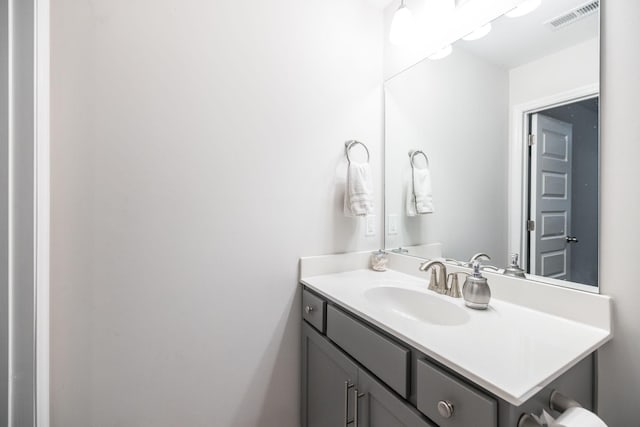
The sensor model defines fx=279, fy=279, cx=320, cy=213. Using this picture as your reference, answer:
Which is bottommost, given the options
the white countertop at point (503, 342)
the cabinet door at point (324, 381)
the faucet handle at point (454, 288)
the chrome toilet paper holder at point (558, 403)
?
the cabinet door at point (324, 381)

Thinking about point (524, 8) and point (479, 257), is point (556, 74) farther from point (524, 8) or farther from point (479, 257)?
point (479, 257)

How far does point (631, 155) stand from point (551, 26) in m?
0.51

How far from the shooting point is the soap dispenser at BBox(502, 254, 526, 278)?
1015mm

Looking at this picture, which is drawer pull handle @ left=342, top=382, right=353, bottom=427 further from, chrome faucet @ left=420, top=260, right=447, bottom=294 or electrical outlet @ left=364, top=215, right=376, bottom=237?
electrical outlet @ left=364, top=215, right=376, bottom=237

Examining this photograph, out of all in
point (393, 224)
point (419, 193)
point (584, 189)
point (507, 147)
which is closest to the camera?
point (584, 189)

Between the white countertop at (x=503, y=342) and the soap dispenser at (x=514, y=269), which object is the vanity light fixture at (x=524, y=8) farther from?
the white countertop at (x=503, y=342)

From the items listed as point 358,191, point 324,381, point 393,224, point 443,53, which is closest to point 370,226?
point 393,224

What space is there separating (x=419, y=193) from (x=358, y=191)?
349 millimetres

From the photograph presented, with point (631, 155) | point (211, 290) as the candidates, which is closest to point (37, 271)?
point (211, 290)

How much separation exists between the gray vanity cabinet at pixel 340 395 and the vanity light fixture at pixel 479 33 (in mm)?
1366

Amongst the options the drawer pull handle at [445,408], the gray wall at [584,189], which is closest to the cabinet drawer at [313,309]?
the drawer pull handle at [445,408]

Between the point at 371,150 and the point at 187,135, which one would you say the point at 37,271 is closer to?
the point at 187,135

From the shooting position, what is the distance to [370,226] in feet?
5.04

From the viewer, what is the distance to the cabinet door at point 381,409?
74cm
